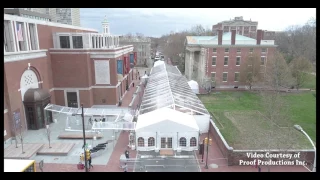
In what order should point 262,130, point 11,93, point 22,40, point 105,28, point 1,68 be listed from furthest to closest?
point 105,28
point 22,40
point 262,130
point 11,93
point 1,68

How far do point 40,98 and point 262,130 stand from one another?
17.5 m

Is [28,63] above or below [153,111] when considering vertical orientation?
above

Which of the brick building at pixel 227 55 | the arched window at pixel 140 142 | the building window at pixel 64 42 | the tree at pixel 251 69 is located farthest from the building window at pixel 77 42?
the tree at pixel 251 69

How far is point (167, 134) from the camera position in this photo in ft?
51.3

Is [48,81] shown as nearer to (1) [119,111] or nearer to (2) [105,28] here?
(1) [119,111]

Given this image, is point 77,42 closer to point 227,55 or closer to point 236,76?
point 227,55

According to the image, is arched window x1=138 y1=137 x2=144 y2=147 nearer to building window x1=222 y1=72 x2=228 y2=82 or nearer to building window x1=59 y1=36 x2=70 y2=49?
building window x1=59 y1=36 x2=70 y2=49

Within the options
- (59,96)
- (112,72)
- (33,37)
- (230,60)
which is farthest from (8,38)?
(230,60)

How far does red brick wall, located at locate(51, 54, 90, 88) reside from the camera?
79.6 feet

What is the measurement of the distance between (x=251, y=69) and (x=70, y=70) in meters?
24.4

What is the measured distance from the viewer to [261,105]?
26.6 meters

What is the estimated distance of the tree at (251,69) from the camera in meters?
34.8
